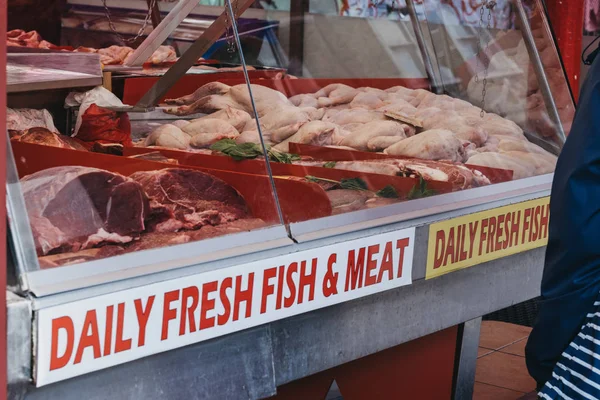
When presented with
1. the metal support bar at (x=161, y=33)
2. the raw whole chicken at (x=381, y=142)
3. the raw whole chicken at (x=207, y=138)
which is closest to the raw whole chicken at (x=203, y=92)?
the metal support bar at (x=161, y=33)

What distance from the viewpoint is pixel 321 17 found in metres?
4.32

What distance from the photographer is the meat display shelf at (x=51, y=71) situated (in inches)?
110

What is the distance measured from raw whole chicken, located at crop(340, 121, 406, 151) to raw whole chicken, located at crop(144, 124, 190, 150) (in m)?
0.64

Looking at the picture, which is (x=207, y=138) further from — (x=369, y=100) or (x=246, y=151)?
(x=369, y=100)

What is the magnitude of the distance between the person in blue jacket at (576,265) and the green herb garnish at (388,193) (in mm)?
713

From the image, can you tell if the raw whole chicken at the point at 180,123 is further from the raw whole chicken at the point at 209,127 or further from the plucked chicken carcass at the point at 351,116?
the plucked chicken carcass at the point at 351,116

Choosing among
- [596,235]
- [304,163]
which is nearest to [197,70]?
[304,163]

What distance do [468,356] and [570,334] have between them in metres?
1.20

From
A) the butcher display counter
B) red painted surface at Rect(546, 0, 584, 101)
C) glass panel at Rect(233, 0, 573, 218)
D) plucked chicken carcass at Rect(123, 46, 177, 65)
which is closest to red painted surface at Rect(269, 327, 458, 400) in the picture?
the butcher display counter

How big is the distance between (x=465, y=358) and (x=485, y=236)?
582 mm

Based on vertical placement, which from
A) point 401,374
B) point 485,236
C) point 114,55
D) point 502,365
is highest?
point 114,55

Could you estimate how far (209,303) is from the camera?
7.19ft

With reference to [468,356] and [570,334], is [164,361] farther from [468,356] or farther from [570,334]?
[468,356]

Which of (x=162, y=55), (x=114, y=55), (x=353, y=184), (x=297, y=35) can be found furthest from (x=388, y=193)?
(x=114, y=55)
